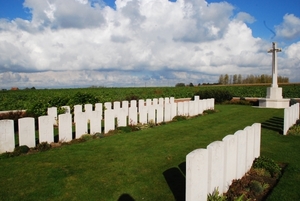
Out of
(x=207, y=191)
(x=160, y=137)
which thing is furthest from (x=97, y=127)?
(x=207, y=191)

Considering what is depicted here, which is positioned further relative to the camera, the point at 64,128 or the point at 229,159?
the point at 64,128

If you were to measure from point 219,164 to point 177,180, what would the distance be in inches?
47.9

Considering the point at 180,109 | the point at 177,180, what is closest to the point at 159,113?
the point at 180,109

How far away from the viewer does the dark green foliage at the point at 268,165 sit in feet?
17.6

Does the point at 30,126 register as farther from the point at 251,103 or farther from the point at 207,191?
the point at 251,103

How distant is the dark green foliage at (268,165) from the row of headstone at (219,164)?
172 millimetres

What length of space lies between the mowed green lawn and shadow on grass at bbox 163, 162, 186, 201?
0.29 ft

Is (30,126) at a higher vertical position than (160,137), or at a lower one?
higher

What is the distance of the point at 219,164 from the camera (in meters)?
4.09

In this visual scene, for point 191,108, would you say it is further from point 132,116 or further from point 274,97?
point 274,97

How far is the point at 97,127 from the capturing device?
31.0ft

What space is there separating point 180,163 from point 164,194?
5.54 feet

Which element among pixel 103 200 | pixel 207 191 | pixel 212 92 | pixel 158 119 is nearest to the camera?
pixel 207 191

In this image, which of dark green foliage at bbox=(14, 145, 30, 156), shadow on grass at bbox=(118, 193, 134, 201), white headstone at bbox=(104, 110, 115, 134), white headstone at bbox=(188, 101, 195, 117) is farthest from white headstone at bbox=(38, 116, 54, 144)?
white headstone at bbox=(188, 101, 195, 117)
